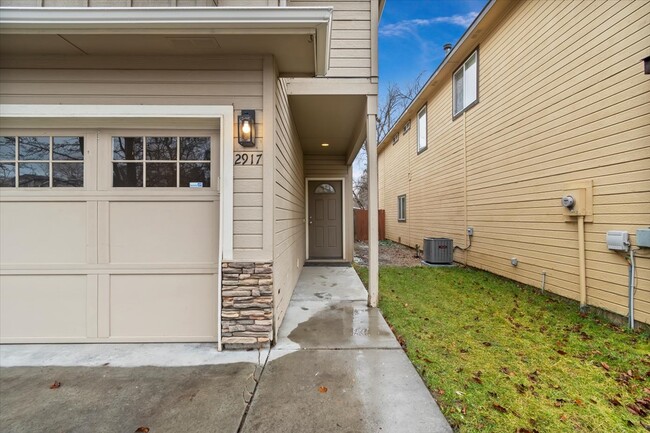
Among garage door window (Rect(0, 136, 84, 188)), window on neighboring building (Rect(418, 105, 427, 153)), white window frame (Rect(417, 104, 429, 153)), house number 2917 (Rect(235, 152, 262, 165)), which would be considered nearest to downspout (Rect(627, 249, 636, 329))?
house number 2917 (Rect(235, 152, 262, 165))

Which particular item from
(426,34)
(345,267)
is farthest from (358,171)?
(345,267)

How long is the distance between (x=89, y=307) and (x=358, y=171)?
19.3 metres

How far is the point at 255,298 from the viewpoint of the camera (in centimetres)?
280

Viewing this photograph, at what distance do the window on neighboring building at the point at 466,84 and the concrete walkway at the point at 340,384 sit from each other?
5.85 meters

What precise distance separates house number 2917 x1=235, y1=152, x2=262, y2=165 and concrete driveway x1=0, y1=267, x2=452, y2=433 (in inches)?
69.2

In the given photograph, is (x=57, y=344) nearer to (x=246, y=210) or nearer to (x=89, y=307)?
(x=89, y=307)

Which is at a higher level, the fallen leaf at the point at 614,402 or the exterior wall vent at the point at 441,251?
the exterior wall vent at the point at 441,251

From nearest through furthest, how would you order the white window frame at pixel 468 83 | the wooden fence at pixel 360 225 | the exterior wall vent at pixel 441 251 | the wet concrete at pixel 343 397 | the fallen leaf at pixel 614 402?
the wet concrete at pixel 343 397 < the fallen leaf at pixel 614 402 < the white window frame at pixel 468 83 < the exterior wall vent at pixel 441 251 < the wooden fence at pixel 360 225

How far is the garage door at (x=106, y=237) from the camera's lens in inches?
112

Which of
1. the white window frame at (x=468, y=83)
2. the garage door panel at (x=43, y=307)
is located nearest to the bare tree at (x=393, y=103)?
the white window frame at (x=468, y=83)

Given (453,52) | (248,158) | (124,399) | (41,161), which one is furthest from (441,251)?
(41,161)

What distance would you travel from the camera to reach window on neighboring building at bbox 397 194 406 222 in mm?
12242

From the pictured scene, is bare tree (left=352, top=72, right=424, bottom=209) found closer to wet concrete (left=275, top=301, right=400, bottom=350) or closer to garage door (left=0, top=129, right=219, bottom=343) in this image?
wet concrete (left=275, top=301, right=400, bottom=350)

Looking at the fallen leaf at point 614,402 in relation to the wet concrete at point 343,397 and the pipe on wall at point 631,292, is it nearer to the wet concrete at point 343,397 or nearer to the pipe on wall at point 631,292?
the wet concrete at point 343,397
